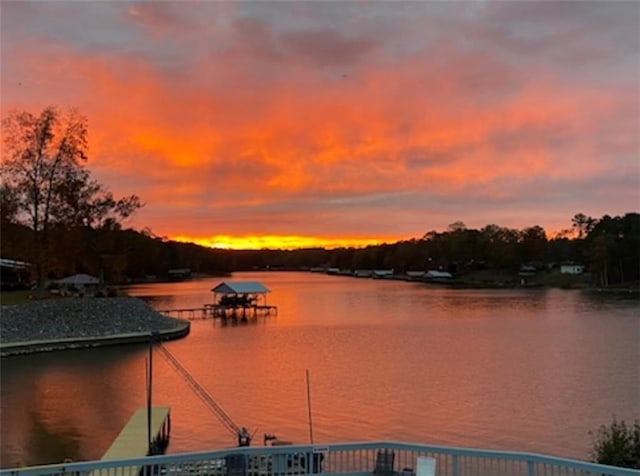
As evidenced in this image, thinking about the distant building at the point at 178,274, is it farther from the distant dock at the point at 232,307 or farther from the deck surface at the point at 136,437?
the deck surface at the point at 136,437

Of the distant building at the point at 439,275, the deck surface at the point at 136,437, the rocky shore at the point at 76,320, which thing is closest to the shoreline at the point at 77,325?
the rocky shore at the point at 76,320

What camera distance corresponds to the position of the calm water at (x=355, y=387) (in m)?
15.7

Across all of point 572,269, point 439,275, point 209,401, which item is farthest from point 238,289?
point 439,275

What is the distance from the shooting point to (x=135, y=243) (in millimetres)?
68375

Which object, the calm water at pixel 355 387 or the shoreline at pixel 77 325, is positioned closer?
the calm water at pixel 355 387

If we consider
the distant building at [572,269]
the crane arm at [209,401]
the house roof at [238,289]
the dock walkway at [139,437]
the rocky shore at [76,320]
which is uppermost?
the distant building at [572,269]

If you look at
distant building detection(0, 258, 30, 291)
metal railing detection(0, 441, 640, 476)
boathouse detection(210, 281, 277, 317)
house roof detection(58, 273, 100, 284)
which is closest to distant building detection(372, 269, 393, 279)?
boathouse detection(210, 281, 277, 317)

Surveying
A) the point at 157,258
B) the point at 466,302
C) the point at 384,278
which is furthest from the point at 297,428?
the point at 384,278

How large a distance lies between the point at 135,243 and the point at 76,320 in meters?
33.9

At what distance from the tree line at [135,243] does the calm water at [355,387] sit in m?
10.7

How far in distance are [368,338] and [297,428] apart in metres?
20.0

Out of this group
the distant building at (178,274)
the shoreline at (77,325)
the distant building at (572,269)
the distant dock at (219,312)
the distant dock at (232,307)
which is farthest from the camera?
the distant building at (178,274)

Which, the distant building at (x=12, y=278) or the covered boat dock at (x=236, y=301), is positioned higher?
the distant building at (x=12, y=278)

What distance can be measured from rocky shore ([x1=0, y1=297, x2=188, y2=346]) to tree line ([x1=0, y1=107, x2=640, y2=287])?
382 cm
